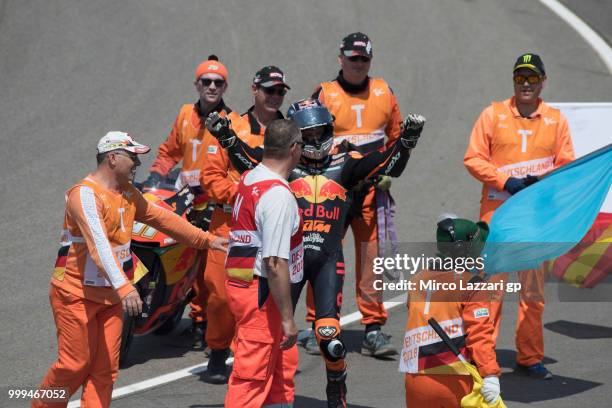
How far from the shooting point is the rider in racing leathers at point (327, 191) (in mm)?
8258

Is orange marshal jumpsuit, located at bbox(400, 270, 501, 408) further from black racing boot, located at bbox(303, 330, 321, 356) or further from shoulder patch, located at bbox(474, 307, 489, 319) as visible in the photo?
black racing boot, located at bbox(303, 330, 321, 356)

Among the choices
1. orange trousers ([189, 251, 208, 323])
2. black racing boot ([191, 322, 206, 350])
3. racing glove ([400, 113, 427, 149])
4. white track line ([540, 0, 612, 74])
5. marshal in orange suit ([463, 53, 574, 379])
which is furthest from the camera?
white track line ([540, 0, 612, 74])

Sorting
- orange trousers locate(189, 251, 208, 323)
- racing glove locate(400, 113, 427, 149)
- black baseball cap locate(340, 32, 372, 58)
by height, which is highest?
black baseball cap locate(340, 32, 372, 58)

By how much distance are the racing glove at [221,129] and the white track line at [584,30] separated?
11429 mm

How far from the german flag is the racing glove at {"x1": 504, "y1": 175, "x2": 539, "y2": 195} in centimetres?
92

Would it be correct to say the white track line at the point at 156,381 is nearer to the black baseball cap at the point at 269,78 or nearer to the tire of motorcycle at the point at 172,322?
the tire of motorcycle at the point at 172,322

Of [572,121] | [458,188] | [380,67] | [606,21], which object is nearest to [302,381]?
[572,121]

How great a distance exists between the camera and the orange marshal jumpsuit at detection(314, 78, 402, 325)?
10141 mm

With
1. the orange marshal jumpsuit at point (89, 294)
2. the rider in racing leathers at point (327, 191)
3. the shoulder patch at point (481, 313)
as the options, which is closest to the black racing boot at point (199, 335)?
the rider in racing leathers at point (327, 191)

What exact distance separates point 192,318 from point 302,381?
5.54ft

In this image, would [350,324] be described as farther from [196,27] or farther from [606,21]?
[606,21]

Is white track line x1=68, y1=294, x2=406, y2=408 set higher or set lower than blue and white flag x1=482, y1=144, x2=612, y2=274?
lower

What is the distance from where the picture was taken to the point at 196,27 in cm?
2030

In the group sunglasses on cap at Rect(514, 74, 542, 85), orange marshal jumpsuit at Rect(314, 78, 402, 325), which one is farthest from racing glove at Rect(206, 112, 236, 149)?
sunglasses on cap at Rect(514, 74, 542, 85)
